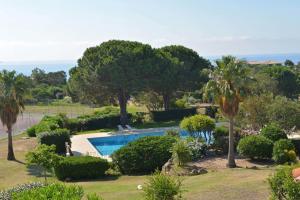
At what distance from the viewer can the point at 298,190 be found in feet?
50.6

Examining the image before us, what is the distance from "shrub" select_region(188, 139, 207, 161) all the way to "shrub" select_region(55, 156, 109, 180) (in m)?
6.22

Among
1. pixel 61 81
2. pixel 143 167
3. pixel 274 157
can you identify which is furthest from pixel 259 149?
pixel 61 81

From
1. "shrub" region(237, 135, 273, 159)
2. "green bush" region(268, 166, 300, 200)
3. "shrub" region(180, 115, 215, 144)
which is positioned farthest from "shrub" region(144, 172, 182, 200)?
"shrub" region(180, 115, 215, 144)

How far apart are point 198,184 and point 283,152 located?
8838 mm

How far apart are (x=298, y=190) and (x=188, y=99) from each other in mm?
56368

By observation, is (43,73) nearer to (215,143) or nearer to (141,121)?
(141,121)

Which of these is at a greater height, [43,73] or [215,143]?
[43,73]

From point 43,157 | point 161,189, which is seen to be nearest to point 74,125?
point 43,157

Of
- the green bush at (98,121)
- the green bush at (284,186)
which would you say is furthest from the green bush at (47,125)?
the green bush at (284,186)

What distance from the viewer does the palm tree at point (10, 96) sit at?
34.1 metres

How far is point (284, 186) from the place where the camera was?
51.6 feet

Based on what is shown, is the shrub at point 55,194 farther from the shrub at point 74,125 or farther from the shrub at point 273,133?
the shrub at point 74,125

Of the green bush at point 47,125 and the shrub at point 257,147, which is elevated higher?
the green bush at point 47,125

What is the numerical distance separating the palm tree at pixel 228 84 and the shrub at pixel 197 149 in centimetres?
411
